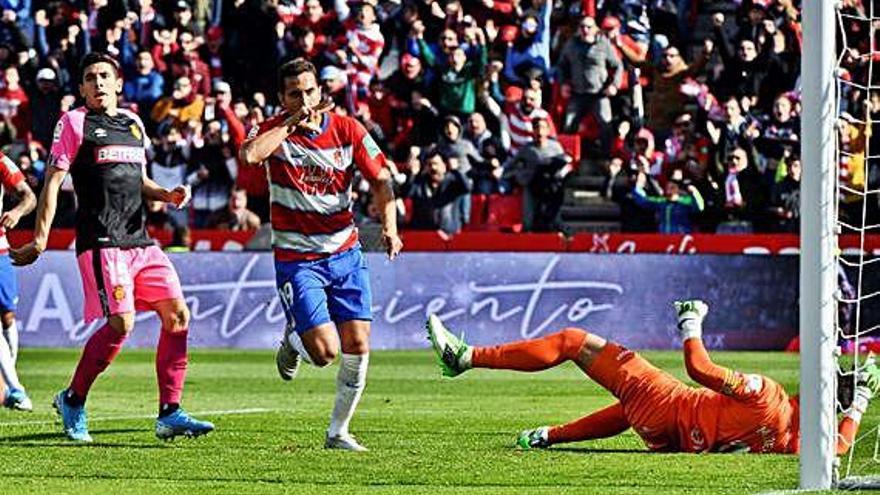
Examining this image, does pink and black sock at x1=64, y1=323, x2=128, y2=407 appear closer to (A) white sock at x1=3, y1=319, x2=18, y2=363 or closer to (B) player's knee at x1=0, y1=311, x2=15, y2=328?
(B) player's knee at x1=0, y1=311, x2=15, y2=328

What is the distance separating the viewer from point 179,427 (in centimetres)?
1196

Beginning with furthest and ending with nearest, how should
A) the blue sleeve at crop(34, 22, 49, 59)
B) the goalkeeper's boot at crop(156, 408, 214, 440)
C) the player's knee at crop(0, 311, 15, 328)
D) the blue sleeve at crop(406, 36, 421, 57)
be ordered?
the blue sleeve at crop(34, 22, 49, 59), the blue sleeve at crop(406, 36, 421, 57), the player's knee at crop(0, 311, 15, 328), the goalkeeper's boot at crop(156, 408, 214, 440)

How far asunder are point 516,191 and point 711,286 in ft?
11.3

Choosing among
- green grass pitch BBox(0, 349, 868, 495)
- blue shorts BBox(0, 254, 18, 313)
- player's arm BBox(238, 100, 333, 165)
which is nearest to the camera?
green grass pitch BBox(0, 349, 868, 495)

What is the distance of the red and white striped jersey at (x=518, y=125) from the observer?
26234 millimetres

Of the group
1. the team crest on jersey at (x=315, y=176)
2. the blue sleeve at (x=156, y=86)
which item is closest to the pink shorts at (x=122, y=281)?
the team crest on jersey at (x=315, y=176)

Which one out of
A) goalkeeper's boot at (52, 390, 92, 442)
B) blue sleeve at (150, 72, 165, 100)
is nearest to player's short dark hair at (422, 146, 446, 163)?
blue sleeve at (150, 72, 165, 100)

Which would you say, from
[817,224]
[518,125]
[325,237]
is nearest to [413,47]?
[518,125]

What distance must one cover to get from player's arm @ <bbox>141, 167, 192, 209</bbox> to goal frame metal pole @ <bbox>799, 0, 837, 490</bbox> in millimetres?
4442

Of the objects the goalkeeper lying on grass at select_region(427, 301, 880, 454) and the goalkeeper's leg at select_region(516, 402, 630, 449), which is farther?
the goalkeeper's leg at select_region(516, 402, 630, 449)

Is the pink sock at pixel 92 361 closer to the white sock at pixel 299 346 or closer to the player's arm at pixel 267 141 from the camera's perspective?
the white sock at pixel 299 346

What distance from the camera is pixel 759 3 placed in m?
26.9

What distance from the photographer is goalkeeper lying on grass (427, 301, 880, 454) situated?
10.6m

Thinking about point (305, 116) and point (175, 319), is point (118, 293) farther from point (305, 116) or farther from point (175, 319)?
point (305, 116)
